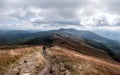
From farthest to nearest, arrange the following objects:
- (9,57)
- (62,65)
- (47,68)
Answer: (9,57)
(47,68)
(62,65)


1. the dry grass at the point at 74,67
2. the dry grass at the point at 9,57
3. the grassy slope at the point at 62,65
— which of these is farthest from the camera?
the dry grass at the point at 74,67

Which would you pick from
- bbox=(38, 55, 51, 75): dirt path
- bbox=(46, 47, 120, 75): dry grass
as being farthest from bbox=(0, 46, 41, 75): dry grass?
bbox=(46, 47, 120, 75): dry grass

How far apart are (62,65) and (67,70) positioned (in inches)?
175

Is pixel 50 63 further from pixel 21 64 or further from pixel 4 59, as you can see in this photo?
pixel 4 59

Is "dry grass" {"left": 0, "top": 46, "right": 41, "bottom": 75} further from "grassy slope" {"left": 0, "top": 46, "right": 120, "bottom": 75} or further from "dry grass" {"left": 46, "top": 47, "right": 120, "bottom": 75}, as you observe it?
"dry grass" {"left": 46, "top": 47, "right": 120, "bottom": 75}

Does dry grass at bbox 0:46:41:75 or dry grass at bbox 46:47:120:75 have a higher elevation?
dry grass at bbox 0:46:41:75

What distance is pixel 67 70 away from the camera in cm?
9175

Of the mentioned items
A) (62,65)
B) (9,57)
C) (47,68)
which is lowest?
(47,68)

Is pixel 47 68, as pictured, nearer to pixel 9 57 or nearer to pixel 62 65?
pixel 62 65

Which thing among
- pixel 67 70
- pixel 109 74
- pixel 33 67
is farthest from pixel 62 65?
pixel 109 74

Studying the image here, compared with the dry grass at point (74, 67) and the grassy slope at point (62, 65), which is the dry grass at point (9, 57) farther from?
the dry grass at point (74, 67)

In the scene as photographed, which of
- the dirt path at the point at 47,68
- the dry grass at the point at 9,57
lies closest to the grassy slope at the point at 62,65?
the dry grass at the point at 9,57

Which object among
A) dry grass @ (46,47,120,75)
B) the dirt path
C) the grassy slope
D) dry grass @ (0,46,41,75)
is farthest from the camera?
dry grass @ (46,47,120,75)

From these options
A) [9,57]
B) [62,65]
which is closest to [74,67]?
[62,65]
